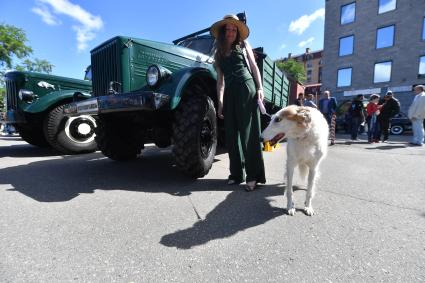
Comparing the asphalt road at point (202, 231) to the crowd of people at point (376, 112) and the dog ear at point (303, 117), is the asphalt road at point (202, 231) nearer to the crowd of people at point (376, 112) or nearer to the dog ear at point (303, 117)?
the dog ear at point (303, 117)

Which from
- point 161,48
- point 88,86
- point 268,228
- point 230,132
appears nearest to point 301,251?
point 268,228

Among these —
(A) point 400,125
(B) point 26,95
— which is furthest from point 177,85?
(A) point 400,125

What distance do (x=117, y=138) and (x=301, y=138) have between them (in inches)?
120

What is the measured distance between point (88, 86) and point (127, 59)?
142 inches

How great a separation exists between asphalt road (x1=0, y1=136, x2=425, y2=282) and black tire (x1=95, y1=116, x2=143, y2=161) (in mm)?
770

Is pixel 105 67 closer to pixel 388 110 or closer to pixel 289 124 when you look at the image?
pixel 289 124

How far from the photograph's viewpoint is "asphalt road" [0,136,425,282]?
140 cm

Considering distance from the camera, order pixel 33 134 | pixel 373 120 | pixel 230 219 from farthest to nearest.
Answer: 1. pixel 373 120
2. pixel 33 134
3. pixel 230 219

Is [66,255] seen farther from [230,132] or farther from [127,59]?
[127,59]

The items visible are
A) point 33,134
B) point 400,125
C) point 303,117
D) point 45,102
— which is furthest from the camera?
point 400,125

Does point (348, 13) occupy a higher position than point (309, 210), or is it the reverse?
point (348, 13)

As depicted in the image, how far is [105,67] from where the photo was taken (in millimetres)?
3430

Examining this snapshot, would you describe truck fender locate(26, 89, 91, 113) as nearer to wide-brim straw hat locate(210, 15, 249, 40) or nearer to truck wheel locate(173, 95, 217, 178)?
truck wheel locate(173, 95, 217, 178)

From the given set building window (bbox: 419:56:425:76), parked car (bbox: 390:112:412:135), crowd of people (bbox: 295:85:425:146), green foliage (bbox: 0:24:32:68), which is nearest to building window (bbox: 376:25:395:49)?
building window (bbox: 419:56:425:76)
